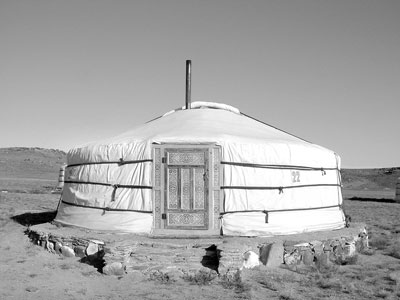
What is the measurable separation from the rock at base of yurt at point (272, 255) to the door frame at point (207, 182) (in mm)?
872

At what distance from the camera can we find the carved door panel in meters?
6.88

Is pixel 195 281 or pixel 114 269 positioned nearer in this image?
pixel 195 281

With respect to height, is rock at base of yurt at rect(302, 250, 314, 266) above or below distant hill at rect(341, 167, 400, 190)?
below

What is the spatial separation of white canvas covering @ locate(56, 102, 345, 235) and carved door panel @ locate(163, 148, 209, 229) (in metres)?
0.25

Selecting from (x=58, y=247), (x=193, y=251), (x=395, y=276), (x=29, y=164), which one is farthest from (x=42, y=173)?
(x=395, y=276)

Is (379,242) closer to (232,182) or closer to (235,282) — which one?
(232,182)

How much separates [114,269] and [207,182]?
6.69 feet

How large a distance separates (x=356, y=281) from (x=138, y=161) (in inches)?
147

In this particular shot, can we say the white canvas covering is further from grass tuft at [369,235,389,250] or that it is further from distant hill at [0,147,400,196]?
distant hill at [0,147,400,196]

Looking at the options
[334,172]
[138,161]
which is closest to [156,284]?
[138,161]

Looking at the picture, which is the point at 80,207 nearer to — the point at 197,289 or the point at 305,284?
the point at 197,289

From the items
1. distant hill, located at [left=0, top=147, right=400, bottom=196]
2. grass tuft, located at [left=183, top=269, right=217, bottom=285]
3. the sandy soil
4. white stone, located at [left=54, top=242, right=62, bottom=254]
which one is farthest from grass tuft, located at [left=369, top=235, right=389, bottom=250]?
distant hill, located at [left=0, top=147, right=400, bottom=196]

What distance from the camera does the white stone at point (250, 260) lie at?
599 centimetres

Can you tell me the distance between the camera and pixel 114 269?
5719mm
